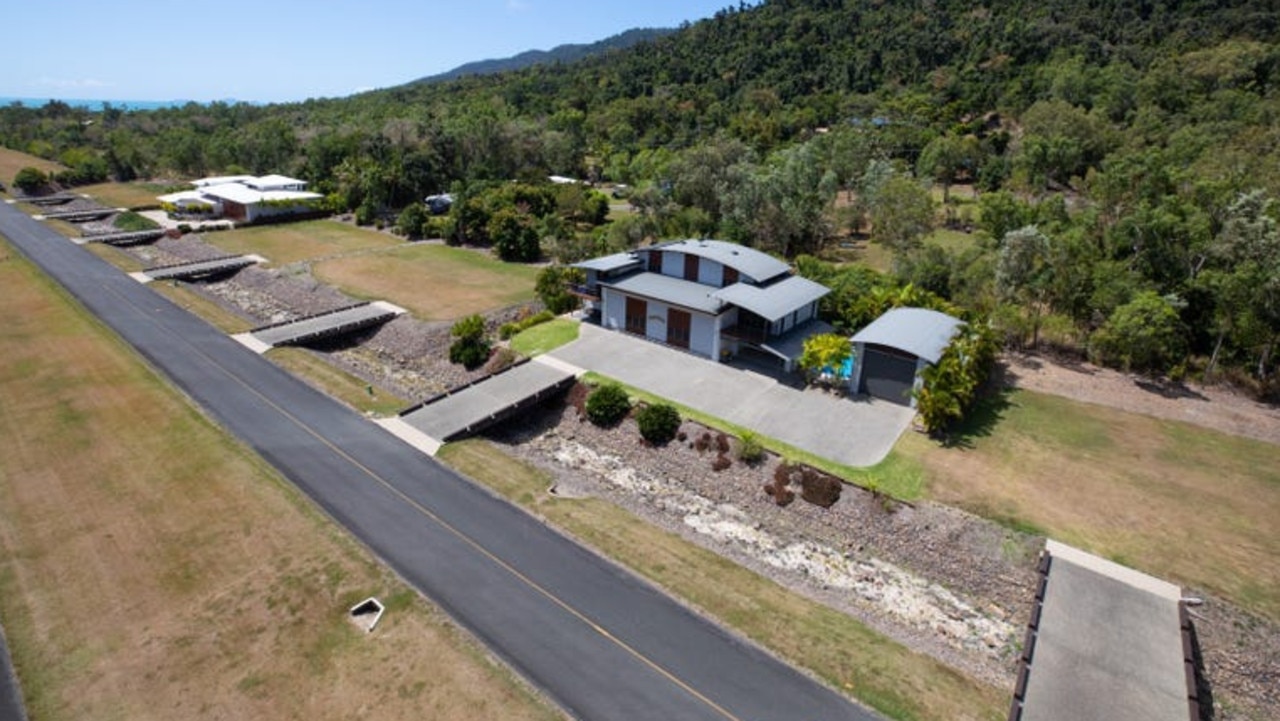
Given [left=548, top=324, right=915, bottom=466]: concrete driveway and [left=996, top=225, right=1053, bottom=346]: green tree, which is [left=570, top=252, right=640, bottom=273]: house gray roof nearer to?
[left=548, top=324, right=915, bottom=466]: concrete driveway

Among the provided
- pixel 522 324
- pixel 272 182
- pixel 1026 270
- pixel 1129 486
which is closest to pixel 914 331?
pixel 1026 270

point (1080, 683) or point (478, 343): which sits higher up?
point (478, 343)

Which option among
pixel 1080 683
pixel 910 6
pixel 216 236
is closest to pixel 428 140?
pixel 216 236

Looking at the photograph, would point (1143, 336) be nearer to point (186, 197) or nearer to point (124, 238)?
point (124, 238)

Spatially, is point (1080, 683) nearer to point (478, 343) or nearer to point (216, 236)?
point (478, 343)

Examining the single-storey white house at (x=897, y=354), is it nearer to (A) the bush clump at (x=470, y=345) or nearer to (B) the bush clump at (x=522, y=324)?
(B) the bush clump at (x=522, y=324)

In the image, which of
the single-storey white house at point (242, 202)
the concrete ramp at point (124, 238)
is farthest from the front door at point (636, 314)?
the concrete ramp at point (124, 238)
